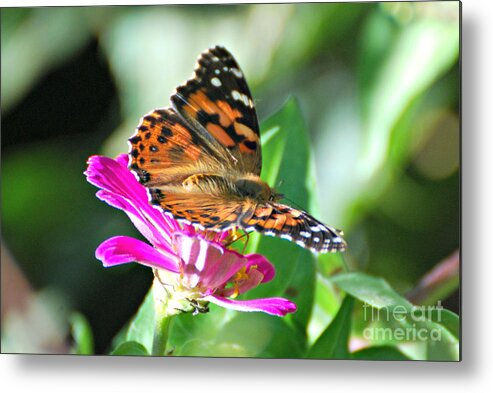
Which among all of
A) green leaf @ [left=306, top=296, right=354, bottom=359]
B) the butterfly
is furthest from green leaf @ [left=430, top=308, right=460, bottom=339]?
the butterfly

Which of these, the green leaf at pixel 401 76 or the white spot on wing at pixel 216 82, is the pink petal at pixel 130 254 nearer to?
the white spot on wing at pixel 216 82

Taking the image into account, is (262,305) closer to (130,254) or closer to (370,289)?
(130,254)

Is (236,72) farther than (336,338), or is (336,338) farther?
(336,338)

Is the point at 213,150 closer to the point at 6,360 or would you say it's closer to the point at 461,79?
the point at 461,79

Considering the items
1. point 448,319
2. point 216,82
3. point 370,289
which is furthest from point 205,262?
point 448,319

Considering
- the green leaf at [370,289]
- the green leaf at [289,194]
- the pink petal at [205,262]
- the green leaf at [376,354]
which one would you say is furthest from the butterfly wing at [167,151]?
the green leaf at [376,354]
